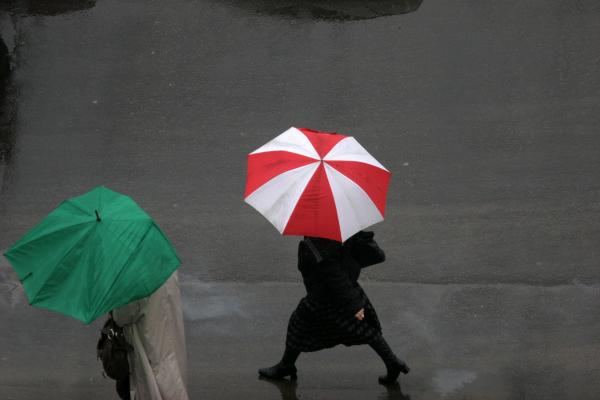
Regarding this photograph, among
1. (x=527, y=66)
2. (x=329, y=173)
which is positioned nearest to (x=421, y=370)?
(x=329, y=173)

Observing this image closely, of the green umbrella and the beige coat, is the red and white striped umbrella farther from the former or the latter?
the green umbrella

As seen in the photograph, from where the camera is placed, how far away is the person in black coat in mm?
5602

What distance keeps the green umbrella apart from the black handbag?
618 mm

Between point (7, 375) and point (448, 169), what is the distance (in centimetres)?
419

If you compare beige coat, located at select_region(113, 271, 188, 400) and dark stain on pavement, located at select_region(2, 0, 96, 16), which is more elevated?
dark stain on pavement, located at select_region(2, 0, 96, 16)

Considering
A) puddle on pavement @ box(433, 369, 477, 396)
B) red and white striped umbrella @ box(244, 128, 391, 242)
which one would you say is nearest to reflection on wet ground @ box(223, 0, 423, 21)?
red and white striped umbrella @ box(244, 128, 391, 242)

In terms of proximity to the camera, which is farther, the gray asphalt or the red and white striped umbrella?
the gray asphalt

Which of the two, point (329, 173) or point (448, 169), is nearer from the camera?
point (329, 173)

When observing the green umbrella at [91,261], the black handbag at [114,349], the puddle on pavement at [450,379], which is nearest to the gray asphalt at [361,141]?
the puddle on pavement at [450,379]

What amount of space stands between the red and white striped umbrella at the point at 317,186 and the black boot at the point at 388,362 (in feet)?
3.45

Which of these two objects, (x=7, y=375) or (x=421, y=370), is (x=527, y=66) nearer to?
(x=421, y=370)

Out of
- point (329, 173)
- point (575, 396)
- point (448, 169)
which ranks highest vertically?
point (329, 173)

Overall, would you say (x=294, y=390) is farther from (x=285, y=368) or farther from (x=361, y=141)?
(x=361, y=141)

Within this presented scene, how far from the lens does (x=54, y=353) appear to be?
22.9ft
